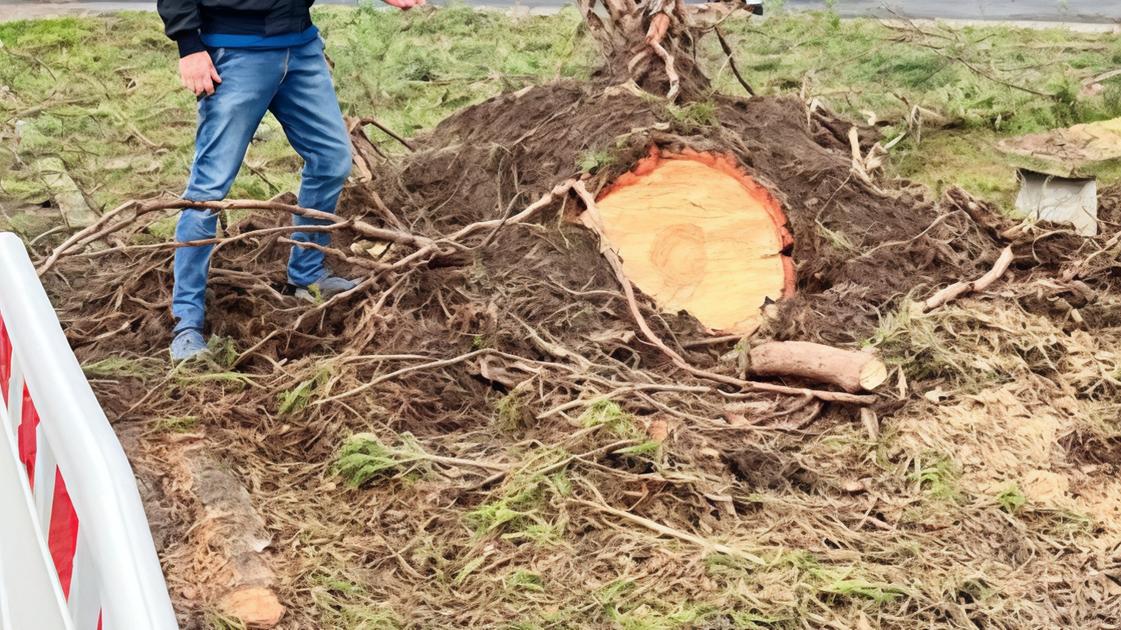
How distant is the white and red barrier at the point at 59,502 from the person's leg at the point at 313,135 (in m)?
2.36

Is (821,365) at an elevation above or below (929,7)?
above

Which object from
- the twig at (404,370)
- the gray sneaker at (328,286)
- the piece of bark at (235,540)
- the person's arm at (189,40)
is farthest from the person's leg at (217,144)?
the piece of bark at (235,540)

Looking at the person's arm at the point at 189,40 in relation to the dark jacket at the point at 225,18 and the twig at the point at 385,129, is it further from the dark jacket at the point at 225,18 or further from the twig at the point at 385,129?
the twig at the point at 385,129

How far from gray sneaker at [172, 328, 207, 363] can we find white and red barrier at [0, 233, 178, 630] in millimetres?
2034

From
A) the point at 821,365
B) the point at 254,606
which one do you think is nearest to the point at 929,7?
the point at 821,365

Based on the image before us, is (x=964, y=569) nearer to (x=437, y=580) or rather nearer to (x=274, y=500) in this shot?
(x=437, y=580)

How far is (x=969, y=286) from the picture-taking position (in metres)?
4.39

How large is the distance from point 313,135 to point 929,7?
299 inches

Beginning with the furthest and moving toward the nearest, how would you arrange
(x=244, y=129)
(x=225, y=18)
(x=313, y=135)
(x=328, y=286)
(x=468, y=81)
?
(x=468, y=81) < (x=328, y=286) < (x=313, y=135) < (x=244, y=129) < (x=225, y=18)

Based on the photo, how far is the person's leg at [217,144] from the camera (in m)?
3.96

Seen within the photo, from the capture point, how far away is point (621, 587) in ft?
9.85

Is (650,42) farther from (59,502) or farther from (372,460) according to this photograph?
(59,502)

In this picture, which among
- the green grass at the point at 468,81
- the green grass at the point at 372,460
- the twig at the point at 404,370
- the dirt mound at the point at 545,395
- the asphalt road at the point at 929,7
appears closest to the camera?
the dirt mound at the point at 545,395

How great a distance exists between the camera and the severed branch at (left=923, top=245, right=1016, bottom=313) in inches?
169
